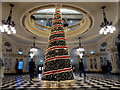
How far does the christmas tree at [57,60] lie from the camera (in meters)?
3.88

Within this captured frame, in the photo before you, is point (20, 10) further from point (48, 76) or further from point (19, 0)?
point (48, 76)

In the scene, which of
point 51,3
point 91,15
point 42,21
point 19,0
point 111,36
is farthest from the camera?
point 42,21

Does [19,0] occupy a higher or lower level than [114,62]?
higher

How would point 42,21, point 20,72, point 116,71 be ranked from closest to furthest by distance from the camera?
point 116,71, point 20,72, point 42,21

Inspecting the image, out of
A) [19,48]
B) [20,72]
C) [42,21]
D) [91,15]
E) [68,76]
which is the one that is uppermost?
[42,21]

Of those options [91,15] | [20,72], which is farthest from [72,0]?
[20,72]

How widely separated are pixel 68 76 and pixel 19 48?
11.4 metres

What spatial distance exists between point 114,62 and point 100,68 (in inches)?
137

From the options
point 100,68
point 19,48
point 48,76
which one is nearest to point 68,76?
point 48,76

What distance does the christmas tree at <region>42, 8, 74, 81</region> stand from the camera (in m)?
3.88

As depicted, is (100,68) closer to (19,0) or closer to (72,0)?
(72,0)

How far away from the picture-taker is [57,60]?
409cm

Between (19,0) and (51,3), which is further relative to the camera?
(51,3)

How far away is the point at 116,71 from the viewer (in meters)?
9.02
